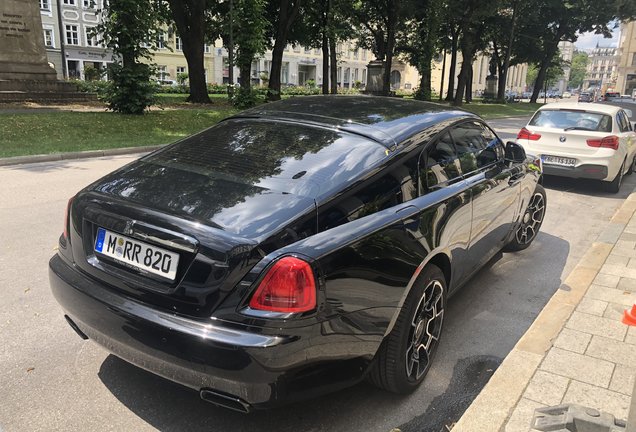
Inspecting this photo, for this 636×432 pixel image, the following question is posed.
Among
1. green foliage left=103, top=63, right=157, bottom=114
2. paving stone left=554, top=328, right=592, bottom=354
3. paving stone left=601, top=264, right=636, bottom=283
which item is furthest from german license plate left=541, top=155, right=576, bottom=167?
green foliage left=103, top=63, right=157, bottom=114

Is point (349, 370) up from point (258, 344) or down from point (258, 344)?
down

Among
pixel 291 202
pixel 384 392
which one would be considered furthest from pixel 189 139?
pixel 384 392

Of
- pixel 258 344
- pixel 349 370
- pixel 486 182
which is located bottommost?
pixel 349 370

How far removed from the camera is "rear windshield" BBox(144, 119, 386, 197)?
2834mm

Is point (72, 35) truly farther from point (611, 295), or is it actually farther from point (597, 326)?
point (597, 326)

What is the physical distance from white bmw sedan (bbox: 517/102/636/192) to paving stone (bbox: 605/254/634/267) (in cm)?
409

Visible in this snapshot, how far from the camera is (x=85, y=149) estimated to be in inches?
456

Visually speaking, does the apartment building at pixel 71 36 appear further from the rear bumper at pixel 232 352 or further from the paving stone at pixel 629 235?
the rear bumper at pixel 232 352

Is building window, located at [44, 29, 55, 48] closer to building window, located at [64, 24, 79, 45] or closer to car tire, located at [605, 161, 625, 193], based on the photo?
building window, located at [64, 24, 79, 45]

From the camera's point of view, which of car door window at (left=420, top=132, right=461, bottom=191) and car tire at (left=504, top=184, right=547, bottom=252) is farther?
car tire at (left=504, top=184, right=547, bottom=252)

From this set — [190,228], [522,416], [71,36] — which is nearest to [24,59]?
[190,228]

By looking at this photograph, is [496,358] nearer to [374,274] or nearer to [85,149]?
[374,274]

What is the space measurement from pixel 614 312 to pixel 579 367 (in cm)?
115

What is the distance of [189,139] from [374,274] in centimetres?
185
